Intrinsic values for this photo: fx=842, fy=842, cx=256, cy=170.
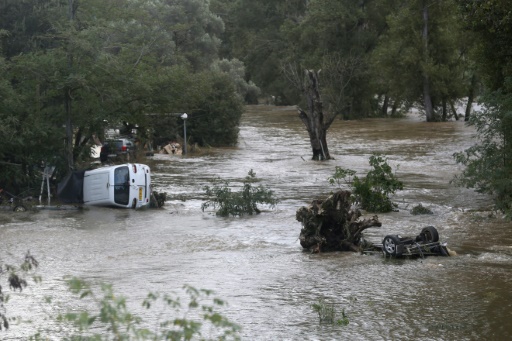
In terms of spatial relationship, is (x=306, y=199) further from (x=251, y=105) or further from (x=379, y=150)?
(x=251, y=105)

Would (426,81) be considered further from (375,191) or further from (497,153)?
(497,153)

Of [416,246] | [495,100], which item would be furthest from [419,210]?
[416,246]

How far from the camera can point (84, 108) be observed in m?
30.9

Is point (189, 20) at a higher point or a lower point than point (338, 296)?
higher

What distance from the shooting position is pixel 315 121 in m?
41.4

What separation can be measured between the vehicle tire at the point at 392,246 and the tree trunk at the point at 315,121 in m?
22.7

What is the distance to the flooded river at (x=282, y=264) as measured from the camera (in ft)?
42.1

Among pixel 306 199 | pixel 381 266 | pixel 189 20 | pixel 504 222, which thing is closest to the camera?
pixel 381 266

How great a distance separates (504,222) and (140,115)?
16241mm

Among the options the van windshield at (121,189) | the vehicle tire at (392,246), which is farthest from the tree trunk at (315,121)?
the vehicle tire at (392,246)

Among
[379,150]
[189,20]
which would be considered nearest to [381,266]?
[379,150]

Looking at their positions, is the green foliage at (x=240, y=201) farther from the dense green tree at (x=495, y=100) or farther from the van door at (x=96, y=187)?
the dense green tree at (x=495, y=100)

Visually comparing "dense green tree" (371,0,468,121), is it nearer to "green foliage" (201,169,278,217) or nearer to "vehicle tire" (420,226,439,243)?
"green foliage" (201,169,278,217)

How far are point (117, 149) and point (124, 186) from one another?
40.8 feet
